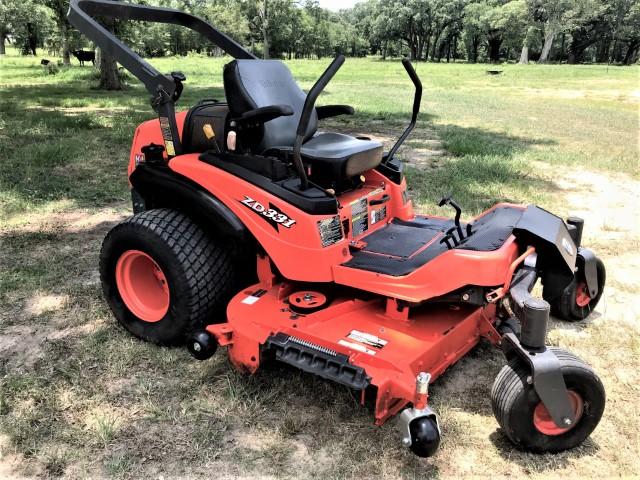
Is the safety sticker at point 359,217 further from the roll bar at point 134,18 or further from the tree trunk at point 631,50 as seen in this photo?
the tree trunk at point 631,50

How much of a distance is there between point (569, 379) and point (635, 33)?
211 feet

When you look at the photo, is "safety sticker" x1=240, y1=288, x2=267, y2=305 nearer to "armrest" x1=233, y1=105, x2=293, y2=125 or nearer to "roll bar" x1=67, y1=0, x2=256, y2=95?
"armrest" x1=233, y1=105, x2=293, y2=125

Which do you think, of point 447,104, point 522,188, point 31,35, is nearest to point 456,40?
point 31,35

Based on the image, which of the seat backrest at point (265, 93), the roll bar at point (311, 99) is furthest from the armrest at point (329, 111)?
the roll bar at point (311, 99)

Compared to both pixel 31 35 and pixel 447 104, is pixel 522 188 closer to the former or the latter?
pixel 447 104

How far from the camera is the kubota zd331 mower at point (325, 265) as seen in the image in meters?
2.37

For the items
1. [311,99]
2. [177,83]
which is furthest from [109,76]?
[311,99]

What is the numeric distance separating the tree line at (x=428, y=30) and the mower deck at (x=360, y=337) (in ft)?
130

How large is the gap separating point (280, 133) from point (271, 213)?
716mm

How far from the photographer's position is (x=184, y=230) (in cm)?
310

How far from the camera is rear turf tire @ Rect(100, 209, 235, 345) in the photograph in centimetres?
301

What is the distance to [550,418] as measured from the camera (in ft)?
7.76

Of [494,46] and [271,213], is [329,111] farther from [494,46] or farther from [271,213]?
[494,46]

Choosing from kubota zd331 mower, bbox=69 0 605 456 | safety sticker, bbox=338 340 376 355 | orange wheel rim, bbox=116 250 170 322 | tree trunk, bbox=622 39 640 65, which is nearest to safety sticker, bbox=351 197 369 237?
kubota zd331 mower, bbox=69 0 605 456
